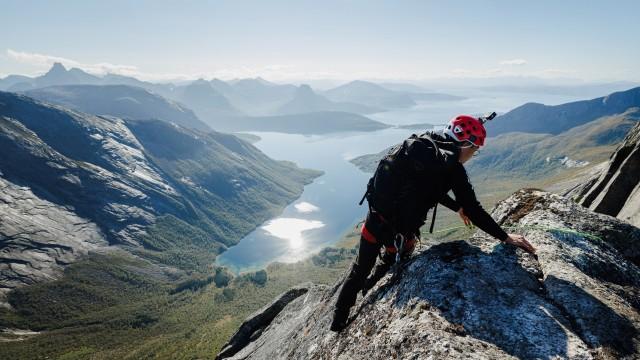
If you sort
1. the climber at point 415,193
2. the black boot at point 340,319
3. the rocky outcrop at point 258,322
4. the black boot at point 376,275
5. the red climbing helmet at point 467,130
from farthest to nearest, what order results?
the rocky outcrop at point 258,322 < the black boot at point 376,275 < the black boot at point 340,319 < the red climbing helmet at point 467,130 < the climber at point 415,193

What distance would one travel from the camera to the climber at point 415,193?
10289 millimetres

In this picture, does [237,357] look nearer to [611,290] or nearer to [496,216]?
[496,216]

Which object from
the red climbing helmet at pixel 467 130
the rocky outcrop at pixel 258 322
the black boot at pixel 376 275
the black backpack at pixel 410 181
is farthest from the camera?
the rocky outcrop at pixel 258 322

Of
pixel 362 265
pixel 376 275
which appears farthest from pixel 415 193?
pixel 376 275

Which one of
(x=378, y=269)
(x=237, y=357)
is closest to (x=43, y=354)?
(x=237, y=357)

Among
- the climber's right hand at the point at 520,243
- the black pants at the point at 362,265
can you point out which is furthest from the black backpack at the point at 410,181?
the climber's right hand at the point at 520,243

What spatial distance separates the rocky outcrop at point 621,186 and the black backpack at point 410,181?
15874 mm

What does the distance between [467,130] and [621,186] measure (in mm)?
17912

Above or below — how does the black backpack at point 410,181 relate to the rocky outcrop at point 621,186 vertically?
above

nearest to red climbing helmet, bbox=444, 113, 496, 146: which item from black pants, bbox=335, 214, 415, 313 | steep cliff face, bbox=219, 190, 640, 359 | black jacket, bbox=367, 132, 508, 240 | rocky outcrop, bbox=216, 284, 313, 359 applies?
black jacket, bbox=367, 132, 508, 240

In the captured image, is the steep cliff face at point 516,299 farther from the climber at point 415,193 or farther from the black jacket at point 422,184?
the black jacket at point 422,184

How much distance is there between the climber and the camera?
10.3 metres

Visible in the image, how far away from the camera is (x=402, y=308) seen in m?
9.90

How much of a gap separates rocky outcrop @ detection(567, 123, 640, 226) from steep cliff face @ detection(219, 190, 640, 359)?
11.0m
